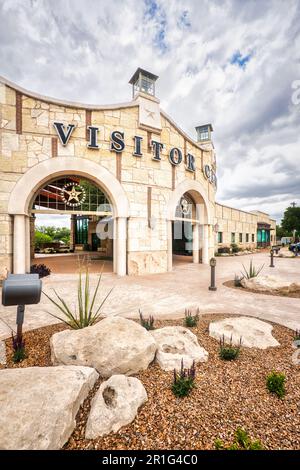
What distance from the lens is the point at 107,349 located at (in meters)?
2.83

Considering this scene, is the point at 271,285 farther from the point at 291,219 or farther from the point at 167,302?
the point at 291,219

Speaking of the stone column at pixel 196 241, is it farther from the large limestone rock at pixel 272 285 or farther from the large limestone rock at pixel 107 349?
the large limestone rock at pixel 107 349

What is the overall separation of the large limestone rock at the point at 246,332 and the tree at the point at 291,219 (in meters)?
53.8

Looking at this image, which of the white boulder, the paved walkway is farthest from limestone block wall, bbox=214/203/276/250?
the paved walkway

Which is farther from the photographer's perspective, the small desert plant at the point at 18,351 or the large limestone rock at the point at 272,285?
the large limestone rock at the point at 272,285

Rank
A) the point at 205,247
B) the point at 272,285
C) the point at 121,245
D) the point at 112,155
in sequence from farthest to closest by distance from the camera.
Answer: the point at 205,247, the point at 121,245, the point at 112,155, the point at 272,285

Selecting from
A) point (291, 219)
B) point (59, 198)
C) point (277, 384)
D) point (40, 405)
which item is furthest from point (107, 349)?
point (291, 219)

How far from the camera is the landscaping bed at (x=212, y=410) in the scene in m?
1.90

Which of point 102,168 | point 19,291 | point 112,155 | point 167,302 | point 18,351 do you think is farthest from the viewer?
point 112,155

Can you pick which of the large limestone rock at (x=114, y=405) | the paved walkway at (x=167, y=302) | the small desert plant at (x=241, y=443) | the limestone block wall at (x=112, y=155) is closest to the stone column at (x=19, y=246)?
the limestone block wall at (x=112, y=155)

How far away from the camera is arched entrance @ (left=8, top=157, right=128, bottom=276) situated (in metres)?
8.31

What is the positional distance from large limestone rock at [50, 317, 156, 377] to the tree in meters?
56.0

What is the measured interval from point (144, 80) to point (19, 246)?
32.7 ft
